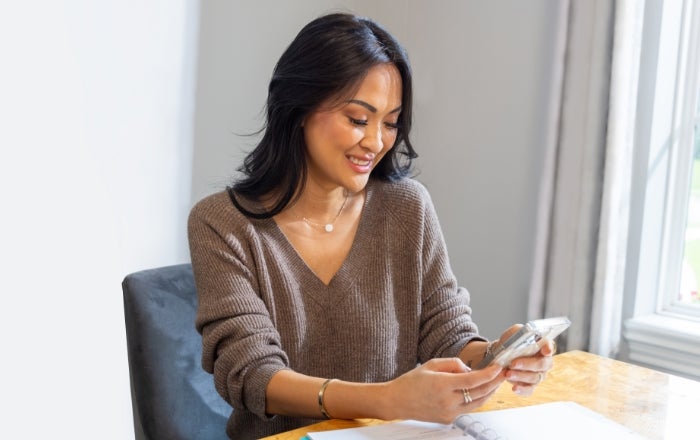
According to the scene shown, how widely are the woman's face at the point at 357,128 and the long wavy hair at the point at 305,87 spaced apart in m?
0.02

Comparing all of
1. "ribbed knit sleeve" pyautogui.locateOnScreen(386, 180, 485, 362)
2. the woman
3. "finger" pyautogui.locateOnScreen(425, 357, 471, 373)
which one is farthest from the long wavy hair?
"finger" pyautogui.locateOnScreen(425, 357, 471, 373)

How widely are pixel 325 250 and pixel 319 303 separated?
0.12m

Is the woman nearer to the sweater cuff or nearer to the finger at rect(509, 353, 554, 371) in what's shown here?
the sweater cuff

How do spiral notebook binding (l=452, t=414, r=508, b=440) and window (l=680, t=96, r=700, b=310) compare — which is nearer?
spiral notebook binding (l=452, t=414, r=508, b=440)

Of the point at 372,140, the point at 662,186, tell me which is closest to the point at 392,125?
the point at 372,140

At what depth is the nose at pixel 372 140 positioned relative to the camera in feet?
4.59

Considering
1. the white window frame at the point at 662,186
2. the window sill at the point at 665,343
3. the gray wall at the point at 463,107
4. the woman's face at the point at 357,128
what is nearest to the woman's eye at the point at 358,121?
the woman's face at the point at 357,128

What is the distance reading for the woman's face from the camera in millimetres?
1392

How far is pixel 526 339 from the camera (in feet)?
3.43

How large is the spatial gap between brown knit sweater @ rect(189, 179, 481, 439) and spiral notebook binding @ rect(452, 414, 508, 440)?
30 centimetres

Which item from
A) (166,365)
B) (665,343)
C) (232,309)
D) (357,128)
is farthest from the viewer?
(665,343)

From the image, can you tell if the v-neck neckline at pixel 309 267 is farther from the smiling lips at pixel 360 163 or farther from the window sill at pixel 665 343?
the window sill at pixel 665 343

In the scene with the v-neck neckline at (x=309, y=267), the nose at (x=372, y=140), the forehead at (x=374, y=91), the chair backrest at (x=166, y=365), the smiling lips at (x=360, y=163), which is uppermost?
the forehead at (x=374, y=91)

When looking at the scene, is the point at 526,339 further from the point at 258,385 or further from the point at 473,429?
the point at 258,385
